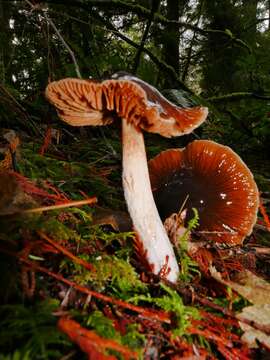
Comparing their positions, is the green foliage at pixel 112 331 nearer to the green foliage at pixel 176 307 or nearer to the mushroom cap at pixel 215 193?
the green foliage at pixel 176 307

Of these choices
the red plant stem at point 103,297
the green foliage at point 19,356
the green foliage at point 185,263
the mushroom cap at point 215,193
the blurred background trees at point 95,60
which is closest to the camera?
the green foliage at point 19,356

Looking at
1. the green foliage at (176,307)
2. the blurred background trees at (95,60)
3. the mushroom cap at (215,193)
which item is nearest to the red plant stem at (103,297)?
the green foliage at (176,307)

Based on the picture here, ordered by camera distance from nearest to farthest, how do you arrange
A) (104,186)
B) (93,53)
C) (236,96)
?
(104,186) < (236,96) < (93,53)

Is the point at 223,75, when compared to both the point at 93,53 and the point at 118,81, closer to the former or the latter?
the point at 93,53

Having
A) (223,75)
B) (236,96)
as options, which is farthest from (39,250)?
(223,75)

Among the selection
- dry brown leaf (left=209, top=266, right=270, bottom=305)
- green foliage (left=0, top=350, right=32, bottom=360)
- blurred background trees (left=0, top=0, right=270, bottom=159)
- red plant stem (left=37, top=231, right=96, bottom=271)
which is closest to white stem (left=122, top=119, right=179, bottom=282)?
dry brown leaf (left=209, top=266, right=270, bottom=305)

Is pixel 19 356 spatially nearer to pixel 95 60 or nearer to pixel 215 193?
pixel 215 193

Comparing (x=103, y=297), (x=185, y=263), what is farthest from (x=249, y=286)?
(x=103, y=297)
